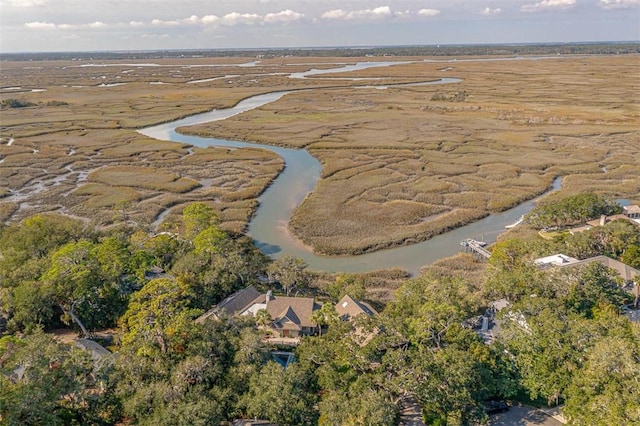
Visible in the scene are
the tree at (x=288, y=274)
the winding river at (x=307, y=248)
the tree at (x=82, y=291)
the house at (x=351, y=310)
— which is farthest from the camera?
the winding river at (x=307, y=248)

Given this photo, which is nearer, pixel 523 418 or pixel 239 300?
pixel 523 418

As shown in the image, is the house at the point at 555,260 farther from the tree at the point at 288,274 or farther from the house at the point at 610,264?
the tree at the point at 288,274

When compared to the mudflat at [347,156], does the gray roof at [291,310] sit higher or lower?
lower

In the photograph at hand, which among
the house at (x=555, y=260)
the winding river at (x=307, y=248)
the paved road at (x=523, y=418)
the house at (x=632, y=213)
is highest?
the house at (x=632, y=213)

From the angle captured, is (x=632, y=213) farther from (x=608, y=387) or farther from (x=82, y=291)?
(x=82, y=291)

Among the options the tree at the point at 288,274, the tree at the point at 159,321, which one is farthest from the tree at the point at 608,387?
the tree at the point at 288,274

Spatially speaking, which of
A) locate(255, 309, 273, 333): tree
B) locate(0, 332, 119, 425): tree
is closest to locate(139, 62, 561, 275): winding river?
locate(255, 309, 273, 333): tree

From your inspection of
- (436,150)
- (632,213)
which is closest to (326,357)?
(632,213)
